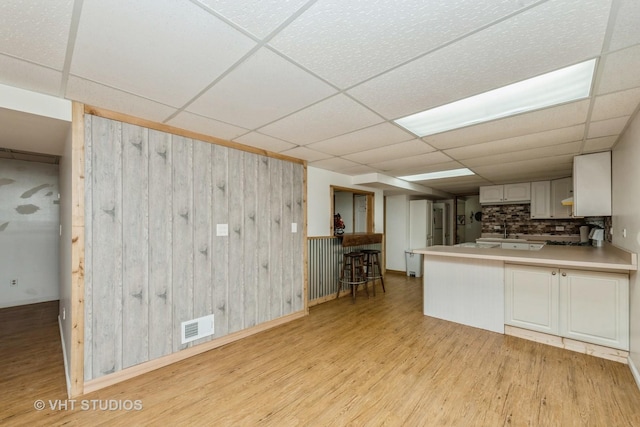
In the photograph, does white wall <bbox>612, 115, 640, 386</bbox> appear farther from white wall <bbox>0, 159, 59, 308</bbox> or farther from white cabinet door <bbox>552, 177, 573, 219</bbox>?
white wall <bbox>0, 159, 59, 308</bbox>

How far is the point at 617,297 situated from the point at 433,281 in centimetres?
176

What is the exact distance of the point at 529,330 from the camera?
118 inches

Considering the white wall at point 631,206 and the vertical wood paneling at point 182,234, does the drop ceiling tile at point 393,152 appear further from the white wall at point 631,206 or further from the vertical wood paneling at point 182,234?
the vertical wood paneling at point 182,234

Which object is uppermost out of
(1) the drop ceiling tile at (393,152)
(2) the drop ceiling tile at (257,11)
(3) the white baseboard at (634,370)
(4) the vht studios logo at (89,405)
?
(2) the drop ceiling tile at (257,11)

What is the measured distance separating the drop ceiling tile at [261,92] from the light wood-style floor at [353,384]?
2.24 meters

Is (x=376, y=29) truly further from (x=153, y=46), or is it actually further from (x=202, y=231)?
(x=202, y=231)

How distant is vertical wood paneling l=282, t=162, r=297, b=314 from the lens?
3590 mm

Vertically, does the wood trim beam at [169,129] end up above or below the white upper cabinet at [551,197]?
above

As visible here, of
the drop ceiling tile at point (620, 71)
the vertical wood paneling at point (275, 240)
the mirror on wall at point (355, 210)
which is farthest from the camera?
the mirror on wall at point (355, 210)

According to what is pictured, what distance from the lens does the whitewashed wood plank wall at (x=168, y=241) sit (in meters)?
2.17

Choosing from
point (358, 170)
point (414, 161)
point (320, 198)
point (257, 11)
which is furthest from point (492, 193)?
point (257, 11)

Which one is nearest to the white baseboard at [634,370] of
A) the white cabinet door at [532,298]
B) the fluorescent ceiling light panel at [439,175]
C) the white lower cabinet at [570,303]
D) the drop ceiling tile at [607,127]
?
the white lower cabinet at [570,303]

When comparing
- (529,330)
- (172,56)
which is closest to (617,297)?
(529,330)

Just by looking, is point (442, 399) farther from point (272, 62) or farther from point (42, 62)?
point (42, 62)
